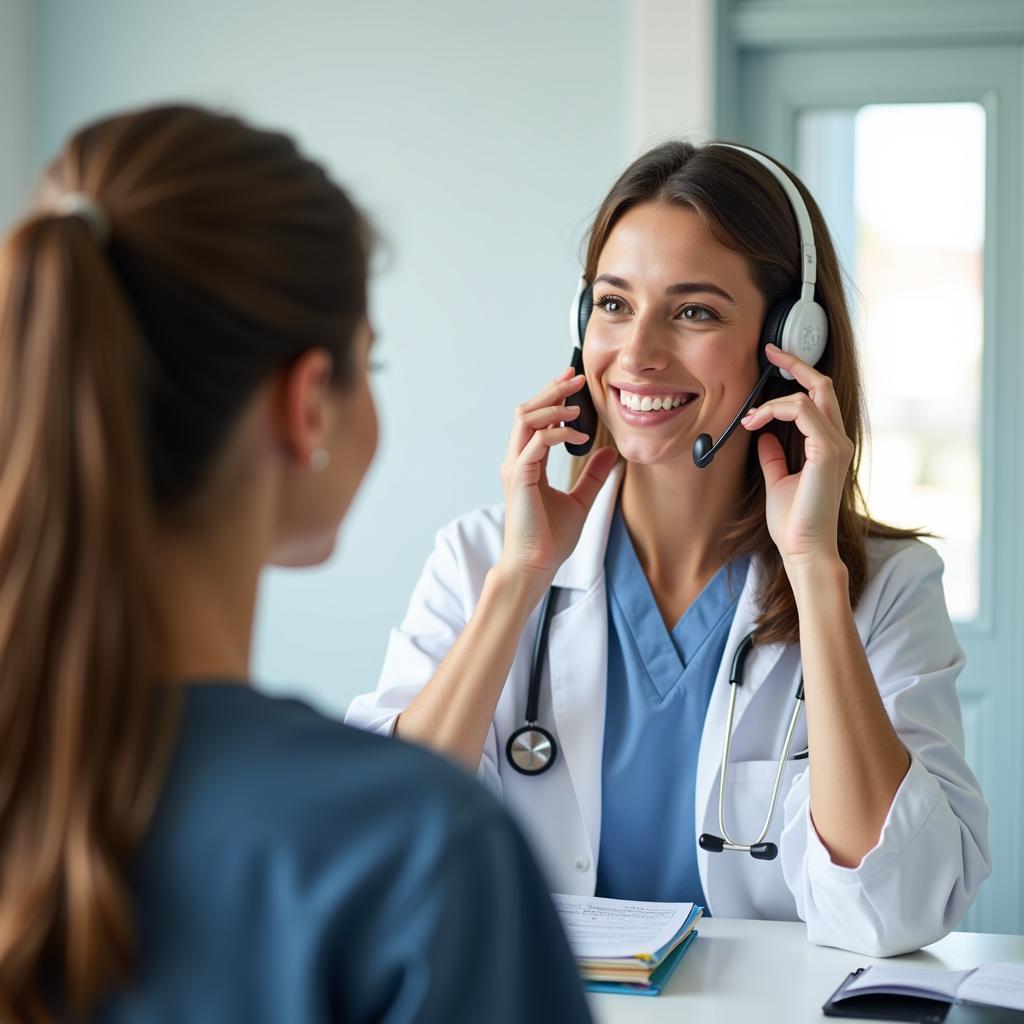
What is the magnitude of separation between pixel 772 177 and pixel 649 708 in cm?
73

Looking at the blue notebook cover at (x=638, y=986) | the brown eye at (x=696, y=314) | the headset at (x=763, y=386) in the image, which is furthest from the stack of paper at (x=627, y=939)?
the brown eye at (x=696, y=314)

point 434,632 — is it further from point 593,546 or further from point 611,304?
point 611,304

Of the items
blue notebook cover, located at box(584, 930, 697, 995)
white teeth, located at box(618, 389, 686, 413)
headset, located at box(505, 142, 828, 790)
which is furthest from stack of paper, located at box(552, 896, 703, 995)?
white teeth, located at box(618, 389, 686, 413)

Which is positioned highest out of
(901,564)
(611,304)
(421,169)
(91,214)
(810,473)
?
(421,169)

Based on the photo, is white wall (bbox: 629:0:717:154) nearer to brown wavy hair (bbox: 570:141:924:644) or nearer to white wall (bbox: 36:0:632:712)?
white wall (bbox: 36:0:632:712)

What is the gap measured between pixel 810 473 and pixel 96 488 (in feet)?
3.80

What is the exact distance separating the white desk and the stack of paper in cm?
2

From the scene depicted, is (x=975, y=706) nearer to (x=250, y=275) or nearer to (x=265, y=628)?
(x=265, y=628)

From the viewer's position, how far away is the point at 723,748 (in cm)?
164

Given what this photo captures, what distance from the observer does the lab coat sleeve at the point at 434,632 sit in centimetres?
172

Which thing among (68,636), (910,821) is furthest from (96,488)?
(910,821)

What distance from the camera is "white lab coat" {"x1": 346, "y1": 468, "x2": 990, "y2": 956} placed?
1.43 meters

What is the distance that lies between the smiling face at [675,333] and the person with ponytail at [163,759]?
1096 millimetres

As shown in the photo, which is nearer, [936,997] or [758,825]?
[936,997]
